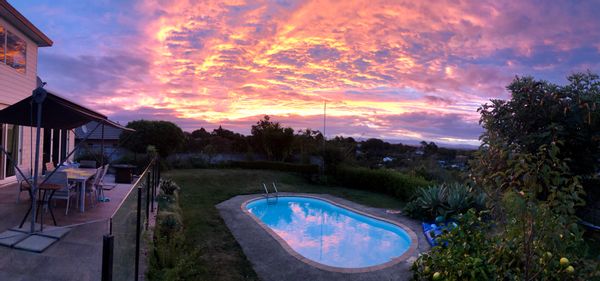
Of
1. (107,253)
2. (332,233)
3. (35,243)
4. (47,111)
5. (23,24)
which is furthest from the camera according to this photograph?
(332,233)

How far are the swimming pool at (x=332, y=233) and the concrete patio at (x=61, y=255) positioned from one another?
151 inches

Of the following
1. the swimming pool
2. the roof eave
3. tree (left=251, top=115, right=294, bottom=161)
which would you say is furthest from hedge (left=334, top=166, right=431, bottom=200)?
the roof eave

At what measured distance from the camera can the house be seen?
9.42 m

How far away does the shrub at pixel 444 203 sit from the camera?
380 inches

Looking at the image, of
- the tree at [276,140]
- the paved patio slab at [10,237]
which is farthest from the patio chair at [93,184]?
the tree at [276,140]

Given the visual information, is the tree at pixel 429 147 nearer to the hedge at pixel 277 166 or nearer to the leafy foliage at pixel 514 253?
the hedge at pixel 277 166

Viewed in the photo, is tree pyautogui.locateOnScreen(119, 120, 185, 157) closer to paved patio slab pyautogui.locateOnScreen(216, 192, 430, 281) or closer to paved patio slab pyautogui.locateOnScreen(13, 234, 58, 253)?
paved patio slab pyautogui.locateOnScreen(216, 192, 430, 281)

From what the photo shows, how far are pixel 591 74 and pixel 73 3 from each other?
1357 cm

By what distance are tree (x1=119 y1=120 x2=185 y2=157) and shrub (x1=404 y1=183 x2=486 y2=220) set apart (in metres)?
14.7

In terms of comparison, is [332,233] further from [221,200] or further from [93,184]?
[93,184]

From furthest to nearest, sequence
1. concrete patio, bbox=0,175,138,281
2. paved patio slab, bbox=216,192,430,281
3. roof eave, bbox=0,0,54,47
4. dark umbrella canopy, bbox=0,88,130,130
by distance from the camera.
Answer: roof eave, bbox=0,0,54,47, paved patio slab, bbox=216,192,430,281, dark umbrella canopy, bbox=0,88,130,130, concrete patio, bbox=0,175,138,281

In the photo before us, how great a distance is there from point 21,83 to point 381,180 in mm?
13717

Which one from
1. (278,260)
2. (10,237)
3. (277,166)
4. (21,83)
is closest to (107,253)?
(10,237)

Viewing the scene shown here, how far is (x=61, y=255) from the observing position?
4844 millimetres
